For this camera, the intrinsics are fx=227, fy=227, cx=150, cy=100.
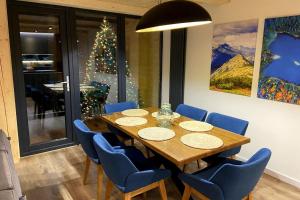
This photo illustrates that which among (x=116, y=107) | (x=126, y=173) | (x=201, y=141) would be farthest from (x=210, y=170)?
(x=116, y=107)

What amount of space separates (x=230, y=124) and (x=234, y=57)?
112 cm

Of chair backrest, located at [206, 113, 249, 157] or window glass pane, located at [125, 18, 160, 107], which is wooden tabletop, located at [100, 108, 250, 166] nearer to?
chair backrest, located at [206, 113, 249, 157]

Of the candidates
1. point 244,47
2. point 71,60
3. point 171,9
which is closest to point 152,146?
point 171,9

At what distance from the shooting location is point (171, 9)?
1821 millimetres

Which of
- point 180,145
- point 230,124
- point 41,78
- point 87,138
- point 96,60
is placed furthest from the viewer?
point 96,60

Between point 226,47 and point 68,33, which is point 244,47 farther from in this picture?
point 68,33

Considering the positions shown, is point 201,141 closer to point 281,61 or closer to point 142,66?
point 281,61

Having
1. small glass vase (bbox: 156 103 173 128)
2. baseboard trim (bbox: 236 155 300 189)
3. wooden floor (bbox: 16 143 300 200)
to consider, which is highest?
small glass vase (bbox: 156 103 173 128)

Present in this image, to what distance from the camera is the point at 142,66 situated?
14.7 ft

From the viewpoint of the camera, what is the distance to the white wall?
2.65m

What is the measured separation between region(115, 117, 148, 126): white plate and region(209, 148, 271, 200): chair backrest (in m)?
1.09

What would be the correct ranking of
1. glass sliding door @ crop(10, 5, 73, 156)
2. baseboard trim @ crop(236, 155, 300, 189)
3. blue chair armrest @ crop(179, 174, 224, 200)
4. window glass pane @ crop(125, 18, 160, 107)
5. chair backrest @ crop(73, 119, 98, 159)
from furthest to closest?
window glass pane @ crop(125, 18, 160, 107)
glass sliding door @ crop(10, 5, 73, 156)
baseboard trim @ crop(236, 155, 300, 189)
chair backrest @ crop(73, 119, 98, 159)
blue chair armrest @ crop(179, 174, 224, 200)

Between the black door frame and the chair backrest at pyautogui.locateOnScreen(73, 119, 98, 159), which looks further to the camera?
the black door frame

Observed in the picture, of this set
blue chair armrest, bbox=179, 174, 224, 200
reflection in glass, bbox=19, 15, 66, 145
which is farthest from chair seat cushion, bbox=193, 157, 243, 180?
reflection in glass, bbox=19, 15, 66, 145
